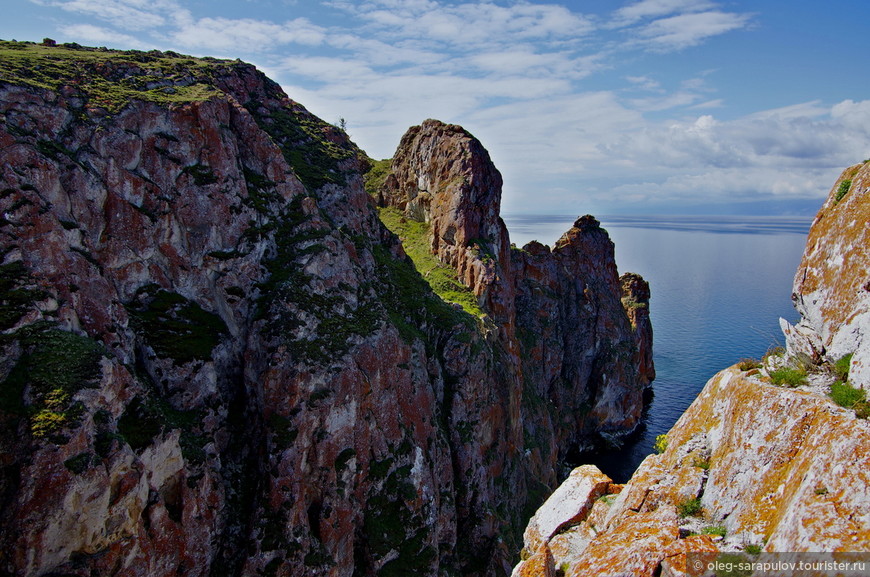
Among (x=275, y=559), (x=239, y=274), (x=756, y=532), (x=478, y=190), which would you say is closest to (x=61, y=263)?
(x=239, y=274)

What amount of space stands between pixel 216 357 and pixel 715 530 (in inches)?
1247

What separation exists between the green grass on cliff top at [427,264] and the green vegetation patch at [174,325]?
33.6 metres

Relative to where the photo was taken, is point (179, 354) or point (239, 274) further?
point (239, 274)

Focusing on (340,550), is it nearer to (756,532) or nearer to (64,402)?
(64,402)

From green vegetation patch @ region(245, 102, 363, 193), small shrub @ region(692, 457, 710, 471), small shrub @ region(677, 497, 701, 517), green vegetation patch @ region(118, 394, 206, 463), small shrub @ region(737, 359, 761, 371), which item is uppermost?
green vegetation patch @ region(245, 102, 363, 193)

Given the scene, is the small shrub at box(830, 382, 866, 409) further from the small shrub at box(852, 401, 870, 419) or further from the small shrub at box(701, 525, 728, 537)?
the small shrub at box(701, 525, 728, 537)

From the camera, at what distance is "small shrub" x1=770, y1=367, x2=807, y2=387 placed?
1168cm

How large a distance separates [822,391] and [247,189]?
40404mm

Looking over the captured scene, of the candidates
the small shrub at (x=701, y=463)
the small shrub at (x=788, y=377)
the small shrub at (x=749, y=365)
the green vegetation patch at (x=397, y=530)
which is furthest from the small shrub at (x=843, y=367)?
the green vegetation patch at (x=397, y=530)

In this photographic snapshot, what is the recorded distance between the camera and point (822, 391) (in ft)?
35.9

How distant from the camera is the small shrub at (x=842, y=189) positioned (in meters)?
12.6

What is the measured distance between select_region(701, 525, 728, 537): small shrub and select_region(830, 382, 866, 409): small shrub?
150 inches

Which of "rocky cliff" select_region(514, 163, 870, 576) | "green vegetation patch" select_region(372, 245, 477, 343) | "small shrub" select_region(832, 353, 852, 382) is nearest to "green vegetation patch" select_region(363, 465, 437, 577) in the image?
"green vegetation patch" select_region(372, 245, 477, 343)

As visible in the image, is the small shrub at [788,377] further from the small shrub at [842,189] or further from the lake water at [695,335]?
the lake water at [695,335]
